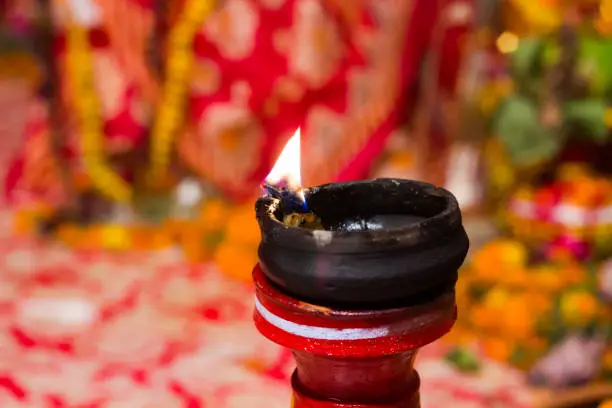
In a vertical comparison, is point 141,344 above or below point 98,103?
below

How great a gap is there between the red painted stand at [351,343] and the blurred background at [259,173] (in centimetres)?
52

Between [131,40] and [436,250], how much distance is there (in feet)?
4.00

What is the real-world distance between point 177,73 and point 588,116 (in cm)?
81

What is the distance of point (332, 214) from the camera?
451 millimetres

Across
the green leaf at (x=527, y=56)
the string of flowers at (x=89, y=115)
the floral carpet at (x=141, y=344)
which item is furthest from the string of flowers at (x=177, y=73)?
the green leaf at (x=527, y=56)

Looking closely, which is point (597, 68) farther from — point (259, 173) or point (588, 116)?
point (259, 173)

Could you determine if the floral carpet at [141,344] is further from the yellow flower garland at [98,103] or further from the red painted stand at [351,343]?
the red painted stand at [351,343]

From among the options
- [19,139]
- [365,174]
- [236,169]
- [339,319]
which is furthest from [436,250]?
[19,139]

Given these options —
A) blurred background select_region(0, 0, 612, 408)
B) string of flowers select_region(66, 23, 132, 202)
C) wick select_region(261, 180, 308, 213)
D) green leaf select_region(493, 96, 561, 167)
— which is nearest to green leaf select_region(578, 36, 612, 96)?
blurred background select_region(0, 0, 612, 408)

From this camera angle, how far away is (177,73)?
1.45m

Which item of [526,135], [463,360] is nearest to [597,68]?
[526,135]

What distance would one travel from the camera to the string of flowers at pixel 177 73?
4.67 feet

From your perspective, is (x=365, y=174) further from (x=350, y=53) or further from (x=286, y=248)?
(x=286, y=248)

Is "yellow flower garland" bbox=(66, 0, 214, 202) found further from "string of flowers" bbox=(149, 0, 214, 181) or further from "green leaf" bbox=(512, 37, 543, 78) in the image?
"green leaf" bbox=(512, 37, 543, 78)
